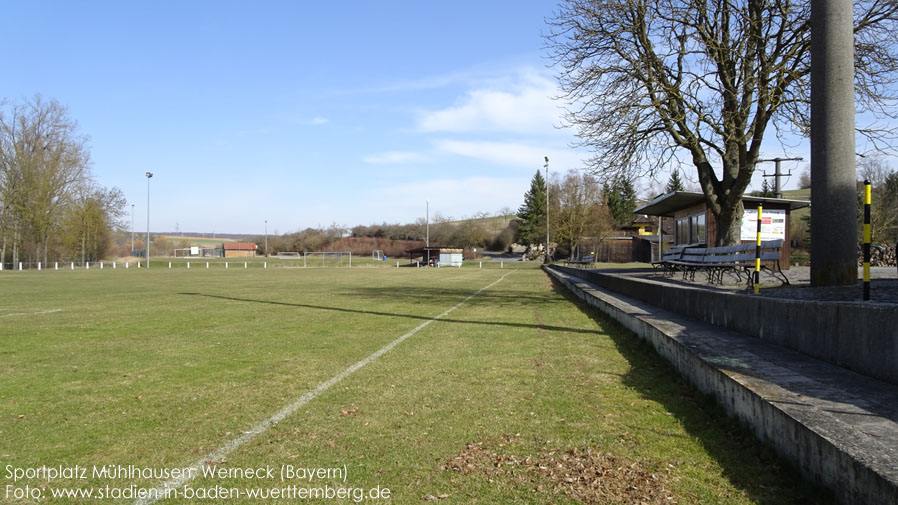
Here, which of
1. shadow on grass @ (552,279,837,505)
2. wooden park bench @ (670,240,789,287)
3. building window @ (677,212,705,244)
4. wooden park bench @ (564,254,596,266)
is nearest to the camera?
shadow on grass @ (552,279,837,505)

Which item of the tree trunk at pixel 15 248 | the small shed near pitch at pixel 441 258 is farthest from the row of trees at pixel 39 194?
the small shed near pitch at pixel 441 258

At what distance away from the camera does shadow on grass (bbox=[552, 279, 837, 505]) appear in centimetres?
299

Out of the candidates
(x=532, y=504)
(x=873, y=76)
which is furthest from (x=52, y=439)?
(x=873, y=76)

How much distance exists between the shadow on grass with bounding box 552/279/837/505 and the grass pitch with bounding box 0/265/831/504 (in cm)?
2

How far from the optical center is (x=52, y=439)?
13.1 ft

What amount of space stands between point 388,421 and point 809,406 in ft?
9.43

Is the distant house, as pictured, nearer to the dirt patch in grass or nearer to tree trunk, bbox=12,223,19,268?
tree trunk, bbox=12,223,19,268

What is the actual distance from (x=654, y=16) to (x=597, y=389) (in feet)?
44.3

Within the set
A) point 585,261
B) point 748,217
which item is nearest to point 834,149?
point 748,217

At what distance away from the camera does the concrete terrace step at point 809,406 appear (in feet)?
8.48

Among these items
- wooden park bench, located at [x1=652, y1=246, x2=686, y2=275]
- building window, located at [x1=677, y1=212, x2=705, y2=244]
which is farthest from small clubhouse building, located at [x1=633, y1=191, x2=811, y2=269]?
wooden park bench, located at [x1=652, y1=246, x2=686, y2=275]

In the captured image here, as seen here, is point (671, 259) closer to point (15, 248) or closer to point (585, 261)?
point (585, 261)

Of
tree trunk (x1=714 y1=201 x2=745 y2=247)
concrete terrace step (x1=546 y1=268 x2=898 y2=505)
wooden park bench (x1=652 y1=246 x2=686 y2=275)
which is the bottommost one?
concrete terrace step (x1=546 y1=268 x2=898 y2=505)

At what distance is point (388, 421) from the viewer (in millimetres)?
4469
